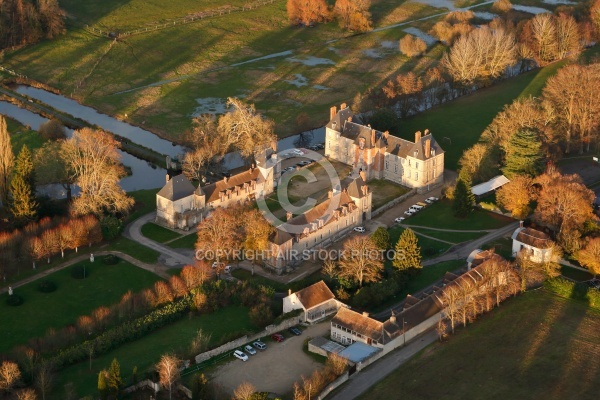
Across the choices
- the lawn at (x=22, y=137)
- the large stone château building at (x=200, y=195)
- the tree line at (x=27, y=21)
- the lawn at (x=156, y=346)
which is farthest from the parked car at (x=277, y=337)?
the tree line at (x=27, y=21)

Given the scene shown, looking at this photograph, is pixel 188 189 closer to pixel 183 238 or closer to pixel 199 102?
pixel 183 238

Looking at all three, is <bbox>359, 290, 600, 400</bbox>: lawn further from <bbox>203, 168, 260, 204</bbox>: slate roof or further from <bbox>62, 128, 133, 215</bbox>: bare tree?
<bbox>62, 128, 133, 215</bbox>: bare tree

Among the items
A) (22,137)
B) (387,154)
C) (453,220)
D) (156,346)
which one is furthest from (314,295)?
(22,137)

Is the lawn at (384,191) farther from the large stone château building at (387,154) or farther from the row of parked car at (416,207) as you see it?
the row of parked car at (416,207)

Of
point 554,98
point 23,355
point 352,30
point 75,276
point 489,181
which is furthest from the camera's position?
point 352,30

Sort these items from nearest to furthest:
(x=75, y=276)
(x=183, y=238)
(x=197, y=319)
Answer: (x=197, y=319), (x=75, y=276), (x=183, y=238)

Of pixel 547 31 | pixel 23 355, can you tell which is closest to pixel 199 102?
pixel 547 31
